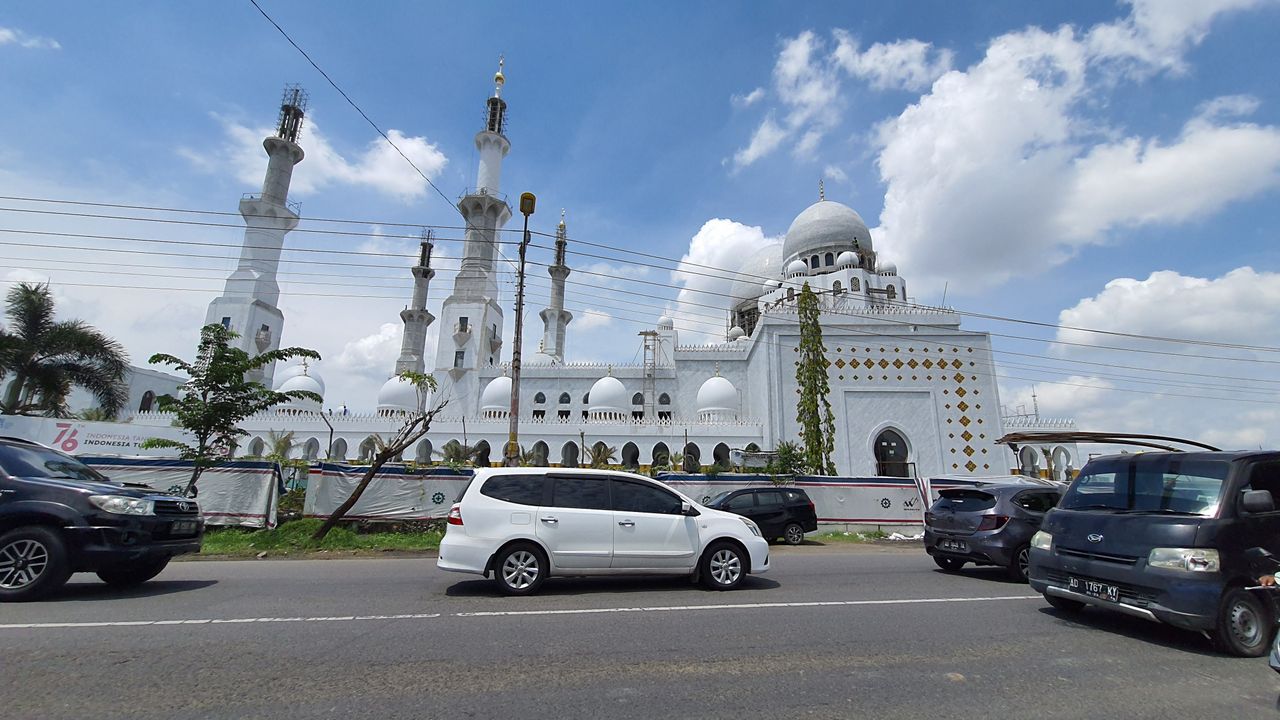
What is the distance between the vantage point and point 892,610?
597 centimetres

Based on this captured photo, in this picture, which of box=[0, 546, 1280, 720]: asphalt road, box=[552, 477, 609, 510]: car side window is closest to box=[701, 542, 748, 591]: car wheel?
box=[0, 546, 1280, 720]: asphalt road

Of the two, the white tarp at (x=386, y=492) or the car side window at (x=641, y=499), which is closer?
the car side window at (x=641, y=499)

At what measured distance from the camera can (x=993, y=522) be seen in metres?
8.24

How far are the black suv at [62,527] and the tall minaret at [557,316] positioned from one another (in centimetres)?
4109

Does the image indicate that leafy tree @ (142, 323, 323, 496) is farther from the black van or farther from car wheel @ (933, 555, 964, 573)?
the black van

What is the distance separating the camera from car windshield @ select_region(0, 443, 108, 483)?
6242 millimetres

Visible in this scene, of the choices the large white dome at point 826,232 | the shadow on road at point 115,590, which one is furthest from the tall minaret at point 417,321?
the shadow on road at point 115,590

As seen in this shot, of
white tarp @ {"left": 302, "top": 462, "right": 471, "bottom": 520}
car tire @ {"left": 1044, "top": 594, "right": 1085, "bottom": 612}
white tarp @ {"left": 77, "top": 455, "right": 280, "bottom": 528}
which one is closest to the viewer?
car tire @ {"left": 1044, "top": 594, "right": 1085, "bottom": 612}

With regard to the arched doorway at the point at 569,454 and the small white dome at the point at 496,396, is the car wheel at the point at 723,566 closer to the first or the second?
the arched doorway at the point at 569,454

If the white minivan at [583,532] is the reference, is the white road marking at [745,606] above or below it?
below

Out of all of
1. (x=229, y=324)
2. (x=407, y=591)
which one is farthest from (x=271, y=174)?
(x=407, y=591)

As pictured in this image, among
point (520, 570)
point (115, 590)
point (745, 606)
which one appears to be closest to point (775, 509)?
point (745, 606)

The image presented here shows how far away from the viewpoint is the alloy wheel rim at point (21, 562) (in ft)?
19.0

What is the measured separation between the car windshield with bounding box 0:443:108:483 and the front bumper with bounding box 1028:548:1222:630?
35.9 ft
